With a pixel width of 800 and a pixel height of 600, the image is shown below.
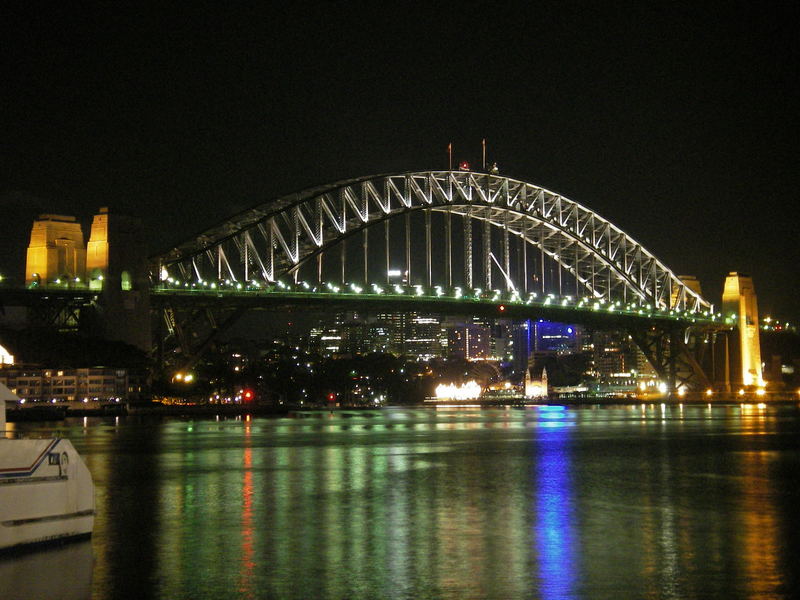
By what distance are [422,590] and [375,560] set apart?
5.76ft

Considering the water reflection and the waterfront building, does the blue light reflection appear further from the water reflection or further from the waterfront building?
the waterfront building

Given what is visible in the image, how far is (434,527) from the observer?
1524 centimetres

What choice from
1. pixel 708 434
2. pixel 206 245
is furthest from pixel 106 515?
pixel 206 245

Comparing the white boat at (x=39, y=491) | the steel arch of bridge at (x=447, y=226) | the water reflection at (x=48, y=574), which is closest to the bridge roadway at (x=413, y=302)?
the steel arch of bridge at (x=447, y=226)

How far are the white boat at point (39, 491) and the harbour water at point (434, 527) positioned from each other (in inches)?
12.8

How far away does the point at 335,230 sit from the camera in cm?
7519

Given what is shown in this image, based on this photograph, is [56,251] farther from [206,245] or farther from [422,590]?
[422,590]

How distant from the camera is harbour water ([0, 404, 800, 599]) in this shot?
1136cm

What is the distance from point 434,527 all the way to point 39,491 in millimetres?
5095

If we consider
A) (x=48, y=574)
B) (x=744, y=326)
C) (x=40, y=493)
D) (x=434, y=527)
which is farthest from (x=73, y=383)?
(x=744, y=326)

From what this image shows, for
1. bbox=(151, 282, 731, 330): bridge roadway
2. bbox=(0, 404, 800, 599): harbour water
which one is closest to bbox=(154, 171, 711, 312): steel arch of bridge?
bbox=(151, 282, 731, 330): bridge roadway

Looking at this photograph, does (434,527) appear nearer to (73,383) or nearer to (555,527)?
(555,527)

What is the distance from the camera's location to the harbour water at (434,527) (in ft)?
37.3

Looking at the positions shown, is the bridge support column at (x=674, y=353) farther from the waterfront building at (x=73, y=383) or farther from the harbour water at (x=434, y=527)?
the harbour water at (x=434, y=527)
